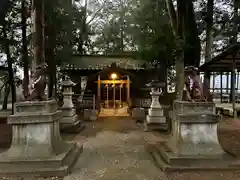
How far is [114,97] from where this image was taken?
16.9m

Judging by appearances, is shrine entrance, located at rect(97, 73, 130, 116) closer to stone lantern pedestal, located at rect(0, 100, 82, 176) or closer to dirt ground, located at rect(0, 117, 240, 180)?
dirt ground, located at rect(0, 117, 240, 180)

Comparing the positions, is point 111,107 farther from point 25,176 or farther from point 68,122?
point 25,176

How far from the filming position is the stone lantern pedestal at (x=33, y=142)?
5.06m

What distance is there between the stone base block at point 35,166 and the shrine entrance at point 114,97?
10.2 meters

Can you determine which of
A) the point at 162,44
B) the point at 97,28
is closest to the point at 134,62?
the point at 162,44

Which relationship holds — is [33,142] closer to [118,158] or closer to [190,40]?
[118,158]

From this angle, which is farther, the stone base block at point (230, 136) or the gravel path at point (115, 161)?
the stone base block at point (230, 136)

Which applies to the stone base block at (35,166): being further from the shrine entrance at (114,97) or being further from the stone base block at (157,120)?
the shrine entrance at (114,97)

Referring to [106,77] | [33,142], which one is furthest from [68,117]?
[106,77]

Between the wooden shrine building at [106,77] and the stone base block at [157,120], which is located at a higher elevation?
the wooden shrine building at [106,77]

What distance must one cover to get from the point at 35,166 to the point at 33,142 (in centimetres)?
48

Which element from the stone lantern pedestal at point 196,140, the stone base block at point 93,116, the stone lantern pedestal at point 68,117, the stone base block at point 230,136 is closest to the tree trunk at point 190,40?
the stone base block at point 230,136

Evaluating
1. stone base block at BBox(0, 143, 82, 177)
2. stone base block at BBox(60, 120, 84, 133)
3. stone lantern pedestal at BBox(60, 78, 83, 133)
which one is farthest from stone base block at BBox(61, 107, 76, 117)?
stone base block at BBox(0, 143, 82, 177)

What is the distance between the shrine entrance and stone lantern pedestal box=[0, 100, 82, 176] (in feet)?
33.2
